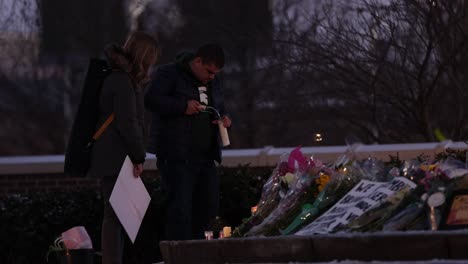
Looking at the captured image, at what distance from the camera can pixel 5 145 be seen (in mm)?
24609

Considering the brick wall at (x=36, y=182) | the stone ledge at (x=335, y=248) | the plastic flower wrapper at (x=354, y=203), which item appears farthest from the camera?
the brick wall at (x=36, y=182)

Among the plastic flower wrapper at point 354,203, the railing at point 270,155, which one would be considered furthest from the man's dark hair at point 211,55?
the plastic flower wrapper at point 354,203

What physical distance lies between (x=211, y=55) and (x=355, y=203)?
370cm

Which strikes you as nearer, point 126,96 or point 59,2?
point 126,96

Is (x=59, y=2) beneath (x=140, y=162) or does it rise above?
above

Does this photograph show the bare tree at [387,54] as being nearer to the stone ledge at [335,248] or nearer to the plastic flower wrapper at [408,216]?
the plastic flower wrapper at [408,216]

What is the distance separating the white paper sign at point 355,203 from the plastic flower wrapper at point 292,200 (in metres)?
0.40

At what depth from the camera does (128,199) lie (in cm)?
738

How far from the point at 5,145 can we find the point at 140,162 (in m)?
17.7

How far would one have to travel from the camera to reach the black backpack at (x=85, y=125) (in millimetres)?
7551

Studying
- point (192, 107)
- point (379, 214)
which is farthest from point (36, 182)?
point (379, 214)

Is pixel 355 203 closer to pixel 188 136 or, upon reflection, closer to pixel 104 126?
pixel 104 126

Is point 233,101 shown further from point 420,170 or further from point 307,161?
point 420,170

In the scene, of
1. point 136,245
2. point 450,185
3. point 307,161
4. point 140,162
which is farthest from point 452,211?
point 136,245
